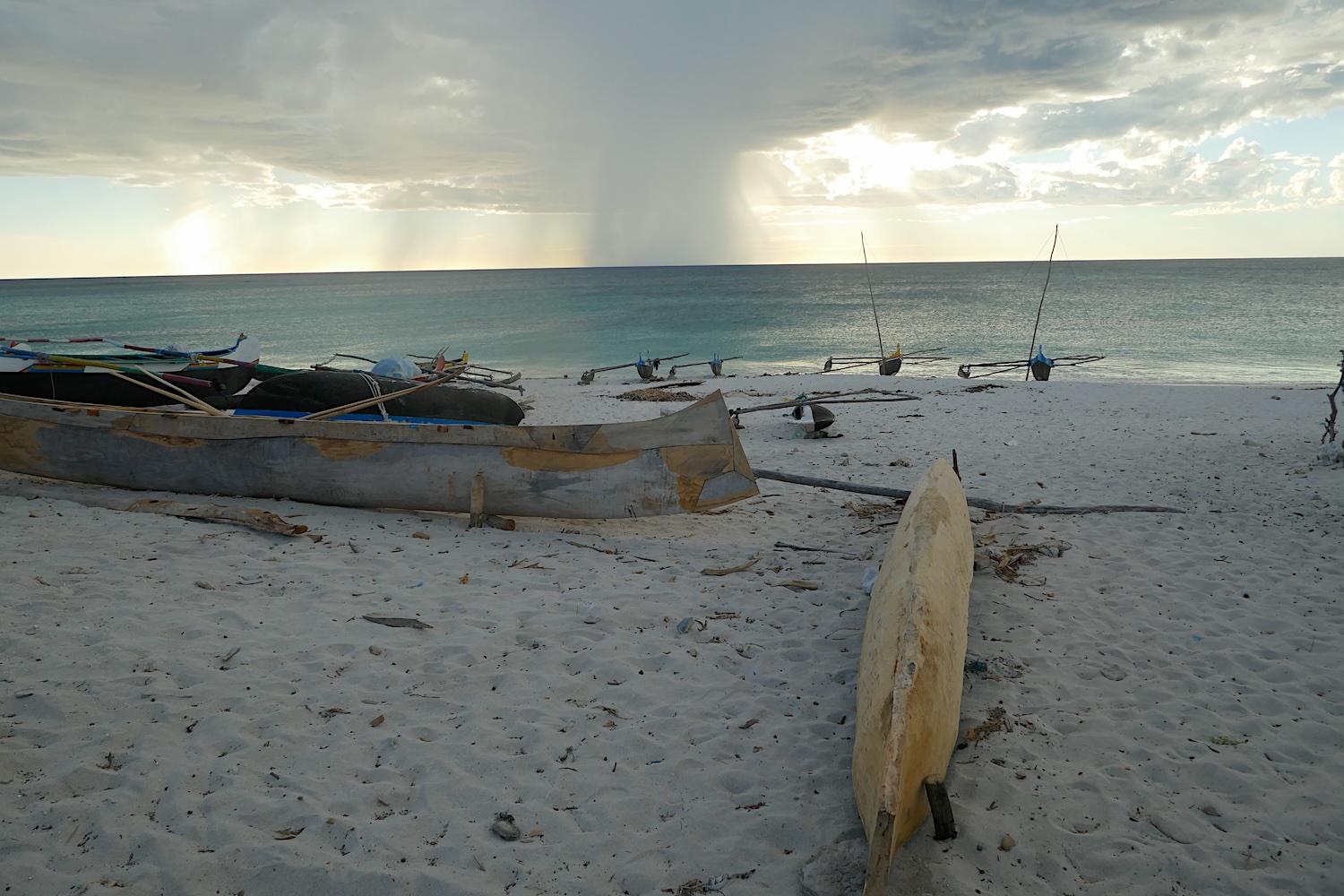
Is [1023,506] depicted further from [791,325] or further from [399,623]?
[791,325]

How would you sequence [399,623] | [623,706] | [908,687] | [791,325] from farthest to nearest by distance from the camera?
[791,325], [399,623], [623,706], [908,687]

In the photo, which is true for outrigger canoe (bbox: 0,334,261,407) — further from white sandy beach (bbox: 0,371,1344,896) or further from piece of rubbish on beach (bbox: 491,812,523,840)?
piece of rubbish on beach (bbox: 491,812,523,840)

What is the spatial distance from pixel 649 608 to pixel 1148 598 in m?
2.90

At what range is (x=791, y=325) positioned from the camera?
3906cm

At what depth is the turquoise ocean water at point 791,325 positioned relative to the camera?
78.5 feet

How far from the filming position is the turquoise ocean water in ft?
78.5

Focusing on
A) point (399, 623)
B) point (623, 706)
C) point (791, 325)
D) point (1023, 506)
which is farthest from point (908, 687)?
point (791, 325)

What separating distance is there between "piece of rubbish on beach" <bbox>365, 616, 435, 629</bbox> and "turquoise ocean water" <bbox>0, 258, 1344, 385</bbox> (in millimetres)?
19376

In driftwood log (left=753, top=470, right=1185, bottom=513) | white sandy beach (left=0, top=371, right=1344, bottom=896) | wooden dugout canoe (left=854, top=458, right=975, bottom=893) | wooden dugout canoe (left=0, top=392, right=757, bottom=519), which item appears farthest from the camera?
driftwood log (left=753, top=470, right=1185, bottom=513)

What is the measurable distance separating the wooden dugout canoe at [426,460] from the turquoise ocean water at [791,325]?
58.0 feet

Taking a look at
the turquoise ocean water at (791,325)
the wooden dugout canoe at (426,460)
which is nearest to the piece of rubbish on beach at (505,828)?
the wooden dugout canoe at (426,460)

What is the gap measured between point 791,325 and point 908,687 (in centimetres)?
3795

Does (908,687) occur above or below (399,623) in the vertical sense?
above

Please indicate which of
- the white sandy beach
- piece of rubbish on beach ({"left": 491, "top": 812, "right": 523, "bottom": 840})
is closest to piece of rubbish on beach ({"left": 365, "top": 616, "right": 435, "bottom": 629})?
the white sandy beach
